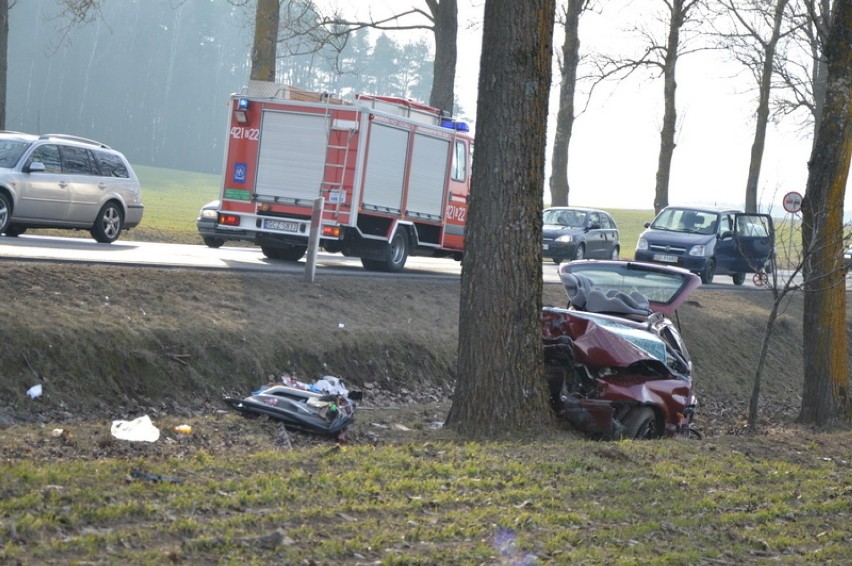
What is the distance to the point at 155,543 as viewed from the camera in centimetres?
544

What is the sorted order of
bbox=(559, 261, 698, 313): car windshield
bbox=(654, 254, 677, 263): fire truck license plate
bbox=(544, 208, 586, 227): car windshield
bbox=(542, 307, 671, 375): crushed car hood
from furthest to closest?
bbox=(544, 208, 586, 227): car windshield
bbox=(654, 254, 677, 263): fire truck license plate
bbox=(559, 261, 698, 313): car windshield
bbox=(542, 307, 671, 375): crushed car hood

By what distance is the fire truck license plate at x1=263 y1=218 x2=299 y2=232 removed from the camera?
770 inches

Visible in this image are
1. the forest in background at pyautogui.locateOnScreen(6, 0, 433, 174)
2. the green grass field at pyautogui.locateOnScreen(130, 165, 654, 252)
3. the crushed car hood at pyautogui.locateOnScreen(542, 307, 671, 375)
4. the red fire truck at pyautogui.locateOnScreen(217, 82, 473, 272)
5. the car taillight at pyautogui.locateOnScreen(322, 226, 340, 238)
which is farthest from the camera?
the forest in background at pyautogui.locateOnScreen(6, 0, 433, 174)

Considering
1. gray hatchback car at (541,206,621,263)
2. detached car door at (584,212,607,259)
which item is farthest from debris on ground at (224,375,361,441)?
detached car door at (584,212,607,259)

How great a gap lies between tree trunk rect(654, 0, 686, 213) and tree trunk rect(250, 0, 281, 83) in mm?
15279

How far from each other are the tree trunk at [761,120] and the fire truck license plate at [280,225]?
61.5 ft

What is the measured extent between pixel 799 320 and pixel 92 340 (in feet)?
57.2

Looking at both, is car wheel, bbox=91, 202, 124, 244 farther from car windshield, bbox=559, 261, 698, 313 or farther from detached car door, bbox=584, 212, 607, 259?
detached car door, bbox=584, 212, 607, 259

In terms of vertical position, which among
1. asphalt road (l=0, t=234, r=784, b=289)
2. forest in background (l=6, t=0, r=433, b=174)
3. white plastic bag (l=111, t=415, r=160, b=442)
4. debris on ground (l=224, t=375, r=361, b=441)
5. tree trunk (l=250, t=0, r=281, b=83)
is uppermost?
forest in background (l=6, t=0, r=433, b=174)

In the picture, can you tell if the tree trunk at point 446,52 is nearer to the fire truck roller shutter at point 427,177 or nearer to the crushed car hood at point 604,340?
the fire truck roller shutter at point 427,177

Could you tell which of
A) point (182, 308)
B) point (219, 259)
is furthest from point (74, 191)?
point (182, 308)

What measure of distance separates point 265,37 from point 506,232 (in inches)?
628

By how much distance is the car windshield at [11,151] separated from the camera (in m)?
18.6

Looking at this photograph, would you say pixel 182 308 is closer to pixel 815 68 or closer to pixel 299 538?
pixel 299 538
